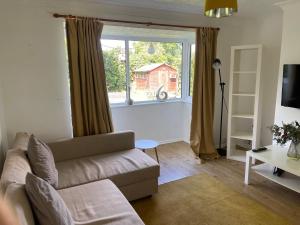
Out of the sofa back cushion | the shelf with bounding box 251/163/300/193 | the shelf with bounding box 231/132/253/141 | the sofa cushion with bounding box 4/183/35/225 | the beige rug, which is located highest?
the sofa back cushion

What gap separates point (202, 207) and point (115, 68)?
2.58 m

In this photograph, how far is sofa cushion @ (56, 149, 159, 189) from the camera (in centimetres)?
233

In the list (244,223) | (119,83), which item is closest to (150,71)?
(119,83)

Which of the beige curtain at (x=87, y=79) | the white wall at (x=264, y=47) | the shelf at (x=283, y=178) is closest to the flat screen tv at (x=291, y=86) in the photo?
the white wall at (x=264, y=47)

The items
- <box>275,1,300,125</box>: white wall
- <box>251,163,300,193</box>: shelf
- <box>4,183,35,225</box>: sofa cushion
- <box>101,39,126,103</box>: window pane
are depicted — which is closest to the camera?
<box>4,183,35,225</box>: sofa cushion

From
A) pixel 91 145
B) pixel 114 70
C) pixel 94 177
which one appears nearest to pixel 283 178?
pixel 94 177

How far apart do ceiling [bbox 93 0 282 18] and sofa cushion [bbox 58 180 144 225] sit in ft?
7.51

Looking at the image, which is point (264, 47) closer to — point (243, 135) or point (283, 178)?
point (243, 135)

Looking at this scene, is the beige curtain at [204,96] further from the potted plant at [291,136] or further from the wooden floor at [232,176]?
the potted plant at [291,136]

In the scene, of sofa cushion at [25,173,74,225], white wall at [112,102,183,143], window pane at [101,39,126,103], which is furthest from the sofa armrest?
sofa cushion at [25,173,74,225]

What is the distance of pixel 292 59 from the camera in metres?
3.08

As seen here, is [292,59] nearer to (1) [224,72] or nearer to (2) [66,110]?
A: (1) [224,72]

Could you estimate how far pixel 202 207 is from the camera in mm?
2527

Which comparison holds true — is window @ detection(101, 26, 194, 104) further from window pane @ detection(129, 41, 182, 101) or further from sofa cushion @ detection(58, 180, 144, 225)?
sofa cushion @ detection(58, 180, 144, 225)
